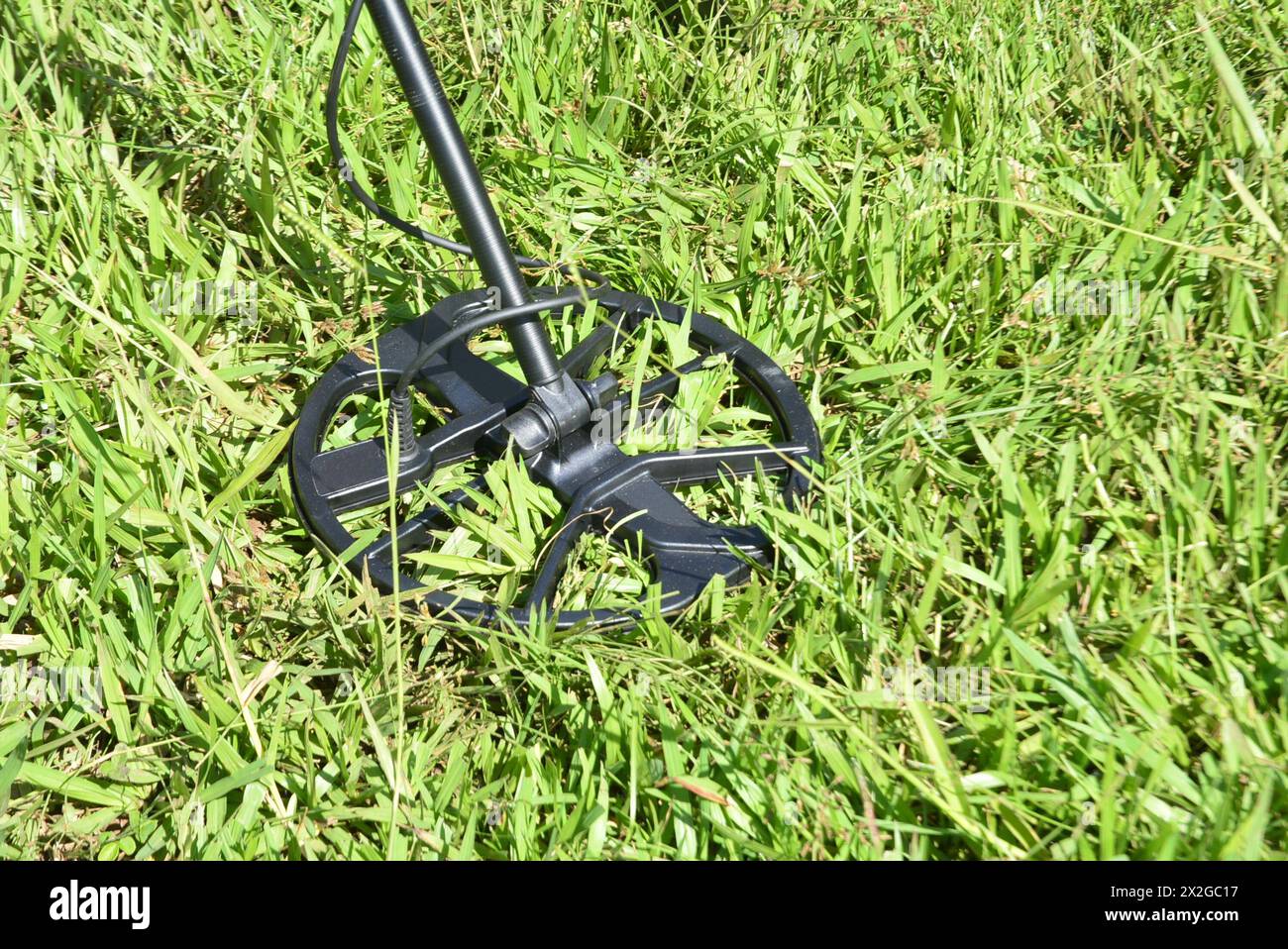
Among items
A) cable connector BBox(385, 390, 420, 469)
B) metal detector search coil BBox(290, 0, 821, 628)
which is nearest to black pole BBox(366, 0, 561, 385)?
metal detector search coil BBox(290, 0, 821, 628)

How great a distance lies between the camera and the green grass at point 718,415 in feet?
5.31

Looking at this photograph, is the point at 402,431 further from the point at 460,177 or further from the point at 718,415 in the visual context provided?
the point at 718,415

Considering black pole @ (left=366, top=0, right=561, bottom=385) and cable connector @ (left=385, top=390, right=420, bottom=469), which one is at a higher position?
black pole @ (left=366, top=0, right=561, bottom=385)

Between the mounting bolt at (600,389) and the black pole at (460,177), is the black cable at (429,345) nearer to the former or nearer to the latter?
the black pole at (460,177)

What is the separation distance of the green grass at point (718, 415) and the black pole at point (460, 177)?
230 millimetres

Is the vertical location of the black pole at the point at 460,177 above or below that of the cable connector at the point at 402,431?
above

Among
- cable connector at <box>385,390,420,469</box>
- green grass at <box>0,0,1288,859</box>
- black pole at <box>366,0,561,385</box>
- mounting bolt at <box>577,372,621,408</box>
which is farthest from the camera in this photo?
mounting bolt at <box>577,372,621,408</box>

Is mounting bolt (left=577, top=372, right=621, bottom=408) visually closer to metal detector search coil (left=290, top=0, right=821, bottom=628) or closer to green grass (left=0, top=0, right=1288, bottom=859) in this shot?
metal detector search coil (left=290, top=0, right=821, bottom=628)

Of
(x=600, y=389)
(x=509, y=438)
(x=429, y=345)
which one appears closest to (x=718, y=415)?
(x=600, y=389)

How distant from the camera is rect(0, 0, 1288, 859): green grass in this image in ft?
5.31

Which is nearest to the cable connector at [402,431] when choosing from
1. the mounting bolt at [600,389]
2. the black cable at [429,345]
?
the black cable at [429,345]

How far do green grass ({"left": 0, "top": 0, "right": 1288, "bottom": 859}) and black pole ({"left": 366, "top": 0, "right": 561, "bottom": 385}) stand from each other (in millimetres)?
230
